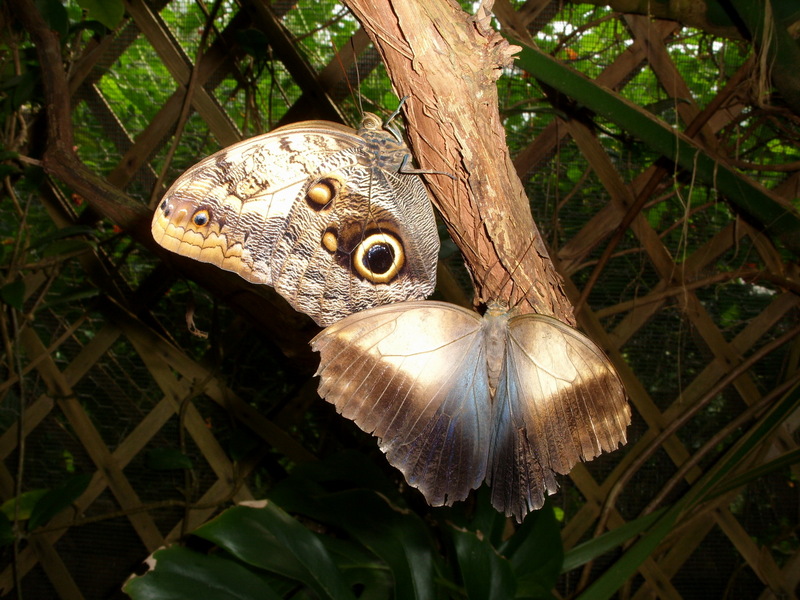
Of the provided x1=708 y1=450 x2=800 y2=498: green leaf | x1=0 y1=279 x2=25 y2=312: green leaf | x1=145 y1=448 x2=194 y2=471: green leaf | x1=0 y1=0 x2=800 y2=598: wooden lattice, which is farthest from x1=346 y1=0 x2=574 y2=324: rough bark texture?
x1=145 y1=448 x2=194 y2=471: green leaf

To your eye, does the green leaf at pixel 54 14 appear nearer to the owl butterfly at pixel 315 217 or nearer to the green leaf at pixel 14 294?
the green leaf at pixel 14 294

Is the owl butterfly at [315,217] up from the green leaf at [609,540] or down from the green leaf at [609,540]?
up

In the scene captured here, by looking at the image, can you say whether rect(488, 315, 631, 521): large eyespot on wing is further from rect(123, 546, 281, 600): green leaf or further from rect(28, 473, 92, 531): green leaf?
rect(28, 473, 92, 531): green leaf

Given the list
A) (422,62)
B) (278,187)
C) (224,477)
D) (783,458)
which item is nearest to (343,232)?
(278,187)

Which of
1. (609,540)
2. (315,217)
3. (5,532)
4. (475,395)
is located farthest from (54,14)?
(609,540)

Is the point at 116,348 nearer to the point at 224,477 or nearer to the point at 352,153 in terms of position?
the point at 224,477

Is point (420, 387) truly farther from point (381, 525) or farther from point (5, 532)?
point (5, 532)

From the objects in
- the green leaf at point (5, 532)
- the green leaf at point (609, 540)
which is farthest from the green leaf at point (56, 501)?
the green leaf at point (609, 540)

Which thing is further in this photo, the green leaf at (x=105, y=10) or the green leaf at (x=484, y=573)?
the green leaf at (x=105, y=10)
